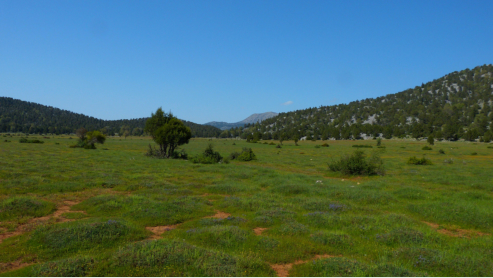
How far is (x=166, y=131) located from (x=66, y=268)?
3140 cm

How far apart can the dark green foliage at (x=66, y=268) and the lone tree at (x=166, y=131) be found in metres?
30.6

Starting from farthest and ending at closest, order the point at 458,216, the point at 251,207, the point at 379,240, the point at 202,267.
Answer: the point at 251,207 → the point at 458,216 → the point at 379,240 → the point at 202,267

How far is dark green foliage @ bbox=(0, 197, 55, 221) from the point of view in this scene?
10820 millimetres

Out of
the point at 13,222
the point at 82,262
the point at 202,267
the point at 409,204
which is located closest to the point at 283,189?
the point at 409,204

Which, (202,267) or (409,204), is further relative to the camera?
(409,204)

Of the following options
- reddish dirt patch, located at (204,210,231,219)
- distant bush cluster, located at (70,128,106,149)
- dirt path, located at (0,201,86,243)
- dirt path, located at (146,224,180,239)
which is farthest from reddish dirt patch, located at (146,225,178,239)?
distant bush cluster, located at (70,128,106,149)

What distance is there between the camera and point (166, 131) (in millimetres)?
36469

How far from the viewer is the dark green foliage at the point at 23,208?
10820 millimetres

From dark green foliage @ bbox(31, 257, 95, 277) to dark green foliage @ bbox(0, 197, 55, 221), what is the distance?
20.4 ft

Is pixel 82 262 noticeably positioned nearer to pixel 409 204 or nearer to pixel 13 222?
pixel 13 222

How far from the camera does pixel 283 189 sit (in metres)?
17.5

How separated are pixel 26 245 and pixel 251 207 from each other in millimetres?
8907

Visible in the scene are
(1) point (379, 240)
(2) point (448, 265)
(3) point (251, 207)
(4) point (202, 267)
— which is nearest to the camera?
(4) point (202, 267)

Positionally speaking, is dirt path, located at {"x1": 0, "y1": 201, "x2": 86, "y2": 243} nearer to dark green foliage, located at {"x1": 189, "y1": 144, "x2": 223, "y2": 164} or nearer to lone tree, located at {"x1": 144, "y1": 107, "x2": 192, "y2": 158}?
dark green foliage, located at {"x1": 189, "y1": 144, "x2": 223, "y2": 164}
